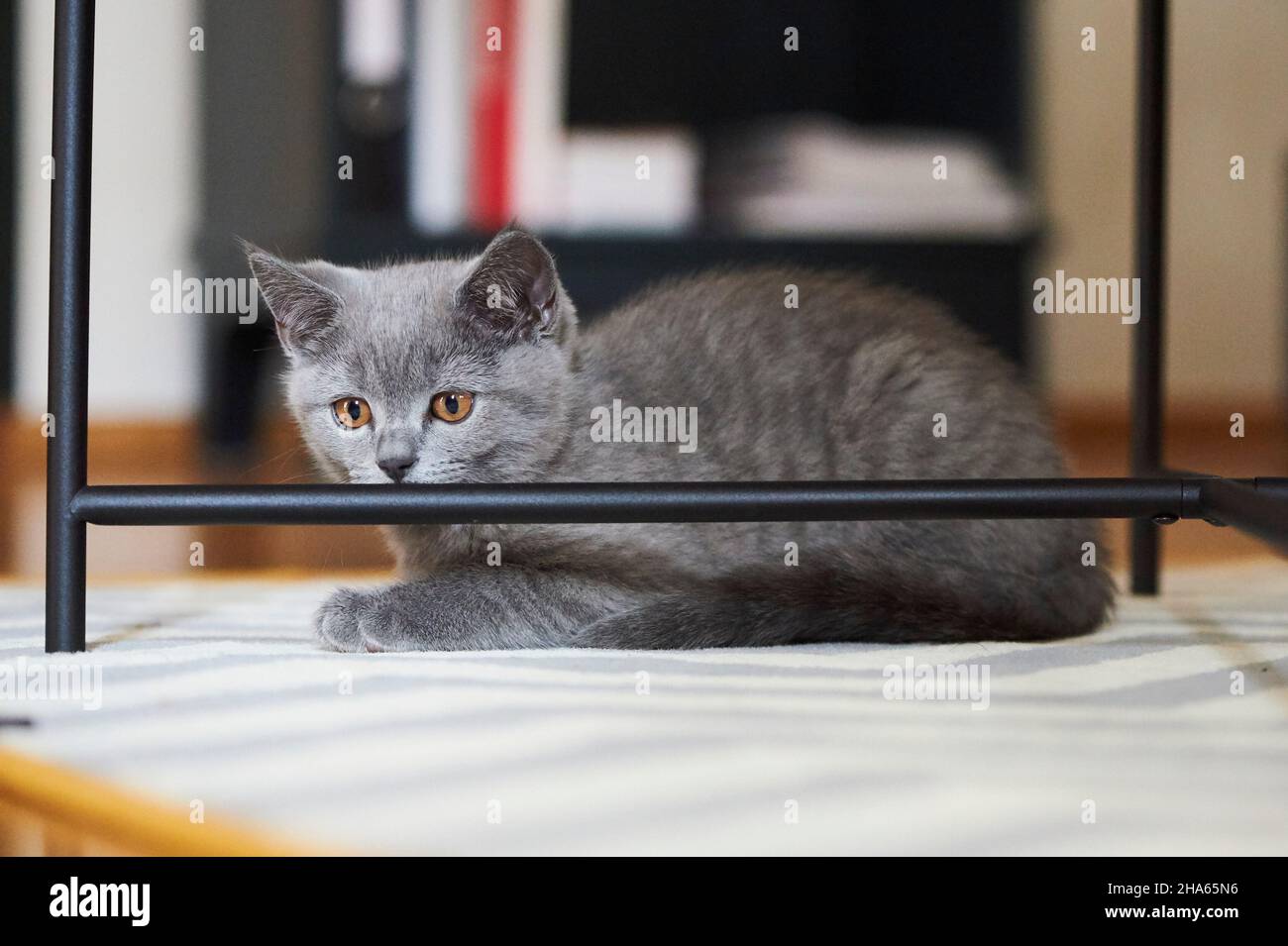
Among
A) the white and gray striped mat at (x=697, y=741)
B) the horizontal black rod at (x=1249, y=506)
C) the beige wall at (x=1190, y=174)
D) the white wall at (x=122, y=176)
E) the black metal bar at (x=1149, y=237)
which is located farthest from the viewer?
the beige wall at (x=1190, y=174)

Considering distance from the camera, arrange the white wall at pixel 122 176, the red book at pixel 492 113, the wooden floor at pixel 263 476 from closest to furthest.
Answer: the wooden floor at pixel 263 476 < the red book at pixel 492 113 < the white wall at pixel 122 176

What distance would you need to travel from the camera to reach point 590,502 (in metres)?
1.09

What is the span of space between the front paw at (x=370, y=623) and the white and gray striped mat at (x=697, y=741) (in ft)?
0.09

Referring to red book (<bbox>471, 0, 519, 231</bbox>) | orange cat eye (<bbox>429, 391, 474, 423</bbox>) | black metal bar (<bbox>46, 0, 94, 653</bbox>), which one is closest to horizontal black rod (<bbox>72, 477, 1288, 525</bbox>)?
black metal bar (<bbox>46, 0, 94, 653</bbox>)

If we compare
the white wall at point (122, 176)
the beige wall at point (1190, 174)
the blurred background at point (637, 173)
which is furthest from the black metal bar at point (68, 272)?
the beige wall at point (1190, 174)

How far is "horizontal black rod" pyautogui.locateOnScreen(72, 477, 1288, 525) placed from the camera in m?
1.09

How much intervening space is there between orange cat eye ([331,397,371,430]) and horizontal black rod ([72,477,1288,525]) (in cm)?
18

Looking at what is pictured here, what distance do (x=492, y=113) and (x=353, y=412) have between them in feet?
6.99

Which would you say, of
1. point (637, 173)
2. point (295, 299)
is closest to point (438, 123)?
point (637, 173)

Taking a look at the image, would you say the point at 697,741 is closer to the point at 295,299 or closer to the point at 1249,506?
the point at 1249,506

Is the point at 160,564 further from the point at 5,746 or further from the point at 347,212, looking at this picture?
the point at 347,212

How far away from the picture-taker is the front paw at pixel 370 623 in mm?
1180

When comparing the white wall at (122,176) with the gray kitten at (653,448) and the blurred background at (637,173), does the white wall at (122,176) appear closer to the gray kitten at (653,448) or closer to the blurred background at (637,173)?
the blurred background at (637,173)

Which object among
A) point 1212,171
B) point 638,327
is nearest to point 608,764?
point 638,327
